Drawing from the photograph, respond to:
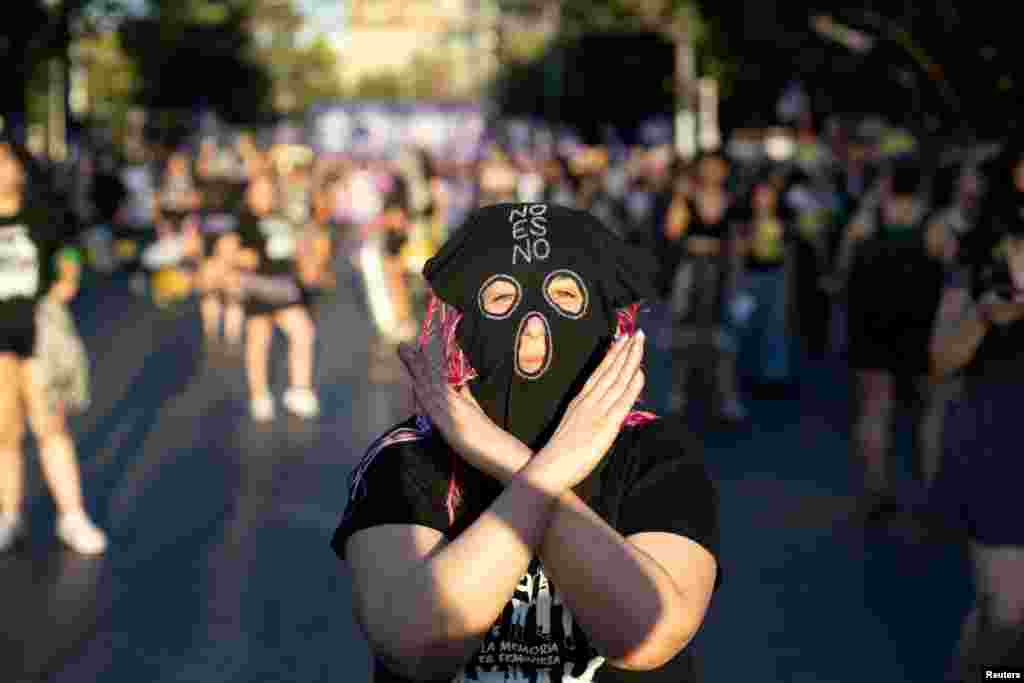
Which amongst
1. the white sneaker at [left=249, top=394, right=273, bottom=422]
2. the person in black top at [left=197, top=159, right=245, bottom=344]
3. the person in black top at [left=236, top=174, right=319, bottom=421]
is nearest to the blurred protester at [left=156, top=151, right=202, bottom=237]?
the person in black top at [left=197, top=159, right=245, bottom=344]

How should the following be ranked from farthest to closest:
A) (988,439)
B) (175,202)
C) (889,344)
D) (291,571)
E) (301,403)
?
(175,202), (301,403), (889,344), (291,571), (988,439)

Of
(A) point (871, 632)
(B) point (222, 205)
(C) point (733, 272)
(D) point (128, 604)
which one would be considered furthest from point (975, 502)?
(B) point (222, 205)

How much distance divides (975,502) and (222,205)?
1040 cm

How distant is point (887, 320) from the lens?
28.9 feet

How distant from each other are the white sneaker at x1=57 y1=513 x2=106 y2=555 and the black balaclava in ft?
18.8

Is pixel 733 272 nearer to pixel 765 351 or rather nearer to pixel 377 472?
pixel 765 351

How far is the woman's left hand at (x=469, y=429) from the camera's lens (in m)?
2.54

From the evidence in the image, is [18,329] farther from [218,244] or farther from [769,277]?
[218,244]

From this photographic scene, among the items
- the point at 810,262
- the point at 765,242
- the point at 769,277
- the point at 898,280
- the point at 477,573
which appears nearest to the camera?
the point at 477,573

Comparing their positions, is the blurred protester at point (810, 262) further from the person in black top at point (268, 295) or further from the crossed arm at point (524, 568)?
the crossed arm at point (524, 568)

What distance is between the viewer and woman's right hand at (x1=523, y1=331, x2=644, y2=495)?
2.49 metres

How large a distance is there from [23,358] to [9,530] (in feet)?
2.62

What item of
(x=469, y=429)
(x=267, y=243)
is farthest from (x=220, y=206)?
(x=469, y=429)

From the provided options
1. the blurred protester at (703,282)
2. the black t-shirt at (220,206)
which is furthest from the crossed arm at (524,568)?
the black t-shirt at (220,206)
